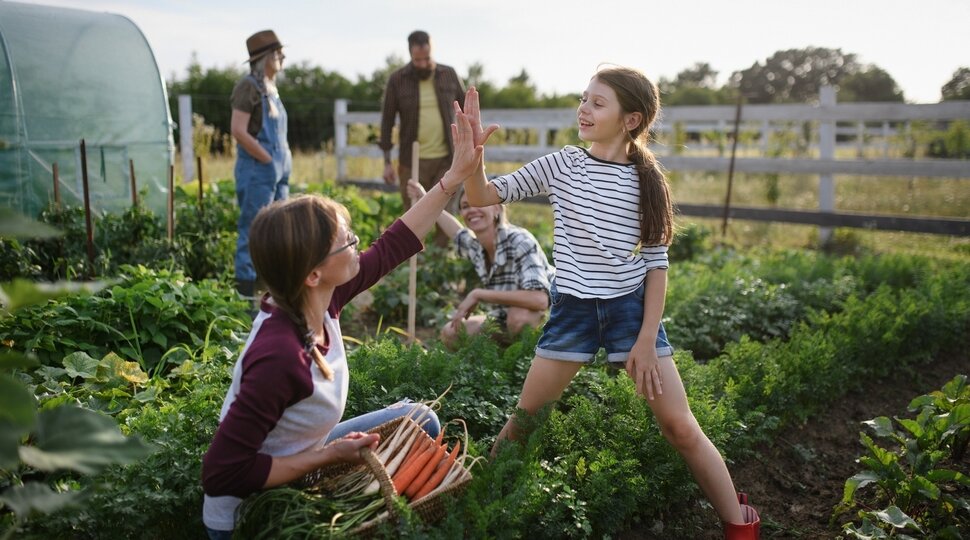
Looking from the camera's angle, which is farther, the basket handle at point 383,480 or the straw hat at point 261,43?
the straw hat at point 261,43

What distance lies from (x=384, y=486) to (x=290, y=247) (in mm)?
720

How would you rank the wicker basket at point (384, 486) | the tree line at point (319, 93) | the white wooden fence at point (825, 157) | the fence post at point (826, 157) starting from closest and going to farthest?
the wicker basket at point (384, 486)
the white wooden fence at point (825, 157)
the fence post at point (826, 157)
the tree line at point (319, 93)

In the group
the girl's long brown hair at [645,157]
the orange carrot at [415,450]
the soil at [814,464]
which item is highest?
the girl's long brown hair at [645,157]

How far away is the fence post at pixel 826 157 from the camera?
31.4ft

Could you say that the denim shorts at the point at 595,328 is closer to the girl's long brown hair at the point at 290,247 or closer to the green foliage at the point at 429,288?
the girl's long brown hair at the point at 290,247

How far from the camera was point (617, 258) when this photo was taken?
9.16 ft

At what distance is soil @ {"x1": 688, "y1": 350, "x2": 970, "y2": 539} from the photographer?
333cm

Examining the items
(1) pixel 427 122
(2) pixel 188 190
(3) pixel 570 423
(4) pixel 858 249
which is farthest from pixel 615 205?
(4) pixel 858 249

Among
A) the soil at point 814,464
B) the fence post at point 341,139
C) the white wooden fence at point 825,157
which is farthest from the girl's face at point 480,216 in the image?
the fence post at point 341,139

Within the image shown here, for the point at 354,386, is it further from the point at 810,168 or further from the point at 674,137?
the point at 674,137

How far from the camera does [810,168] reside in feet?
31.7

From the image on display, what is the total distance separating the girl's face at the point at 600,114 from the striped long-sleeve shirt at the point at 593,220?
101 millimetres

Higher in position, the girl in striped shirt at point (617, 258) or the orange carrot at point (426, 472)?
the girl in striped shirt at point (617, 258)

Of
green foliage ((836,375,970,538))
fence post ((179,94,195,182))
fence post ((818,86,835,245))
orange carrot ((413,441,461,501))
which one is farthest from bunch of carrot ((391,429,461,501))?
fence post ((179,94,195,182))
